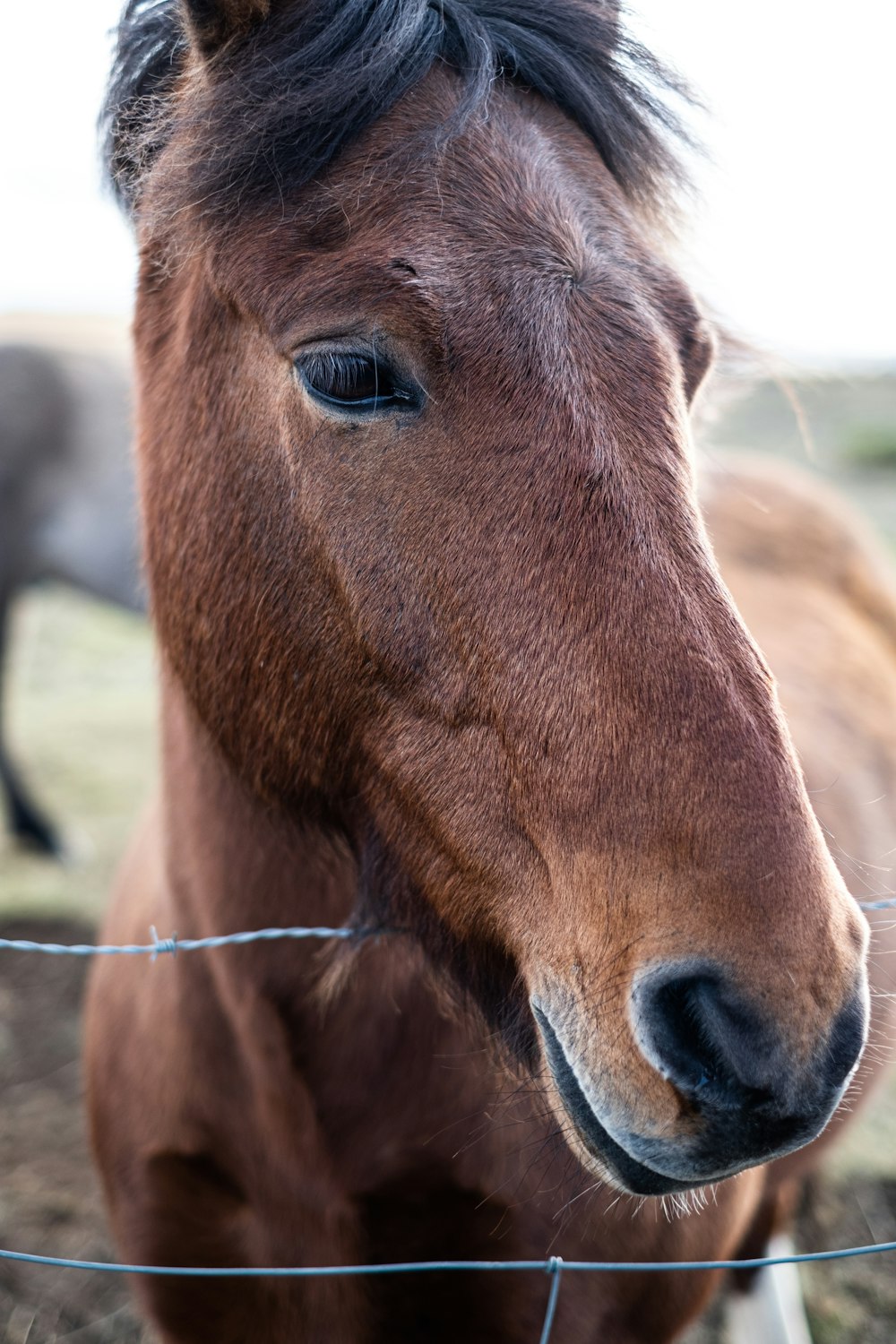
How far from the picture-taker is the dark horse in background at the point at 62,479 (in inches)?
251

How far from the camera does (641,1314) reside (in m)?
2.05

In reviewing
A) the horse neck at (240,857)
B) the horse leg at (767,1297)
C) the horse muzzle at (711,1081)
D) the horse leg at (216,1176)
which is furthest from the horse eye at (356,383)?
the horse leg at (767,1297)

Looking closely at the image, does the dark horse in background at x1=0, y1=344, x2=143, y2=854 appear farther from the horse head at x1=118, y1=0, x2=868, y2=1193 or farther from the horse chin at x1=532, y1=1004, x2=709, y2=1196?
the horse chin at x1=532, y1=1004, x2=709, y2=1196

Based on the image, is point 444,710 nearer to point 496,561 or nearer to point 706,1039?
point 496,561

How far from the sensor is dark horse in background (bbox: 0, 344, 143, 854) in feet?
20.9

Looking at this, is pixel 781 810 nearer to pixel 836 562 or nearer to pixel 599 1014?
pixel 599 1014

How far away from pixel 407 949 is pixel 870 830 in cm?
207

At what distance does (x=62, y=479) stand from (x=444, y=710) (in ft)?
18.7

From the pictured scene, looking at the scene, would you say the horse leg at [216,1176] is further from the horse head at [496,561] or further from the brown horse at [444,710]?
the horse head at [496,561]

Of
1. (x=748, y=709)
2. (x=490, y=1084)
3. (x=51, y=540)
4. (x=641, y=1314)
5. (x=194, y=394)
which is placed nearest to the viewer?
(x=748, y=709)

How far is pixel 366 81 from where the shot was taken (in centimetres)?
157

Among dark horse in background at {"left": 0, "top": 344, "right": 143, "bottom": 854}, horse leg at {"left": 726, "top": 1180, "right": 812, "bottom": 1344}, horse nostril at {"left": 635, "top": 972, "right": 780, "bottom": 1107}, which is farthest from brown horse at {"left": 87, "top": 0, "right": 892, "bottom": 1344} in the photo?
dark horse in background at {"left": 0, "top": 344, "right": 143, "bottom": 854}

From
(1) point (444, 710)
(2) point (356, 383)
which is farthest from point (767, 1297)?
(2) point (356, 383)

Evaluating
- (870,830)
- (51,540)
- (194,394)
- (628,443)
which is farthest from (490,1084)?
(51,540)
